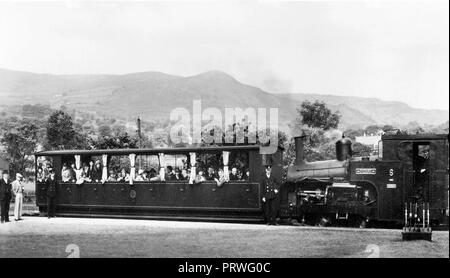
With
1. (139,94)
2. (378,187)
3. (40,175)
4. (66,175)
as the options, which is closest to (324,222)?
(378,187)

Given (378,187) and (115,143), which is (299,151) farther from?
(115,143)

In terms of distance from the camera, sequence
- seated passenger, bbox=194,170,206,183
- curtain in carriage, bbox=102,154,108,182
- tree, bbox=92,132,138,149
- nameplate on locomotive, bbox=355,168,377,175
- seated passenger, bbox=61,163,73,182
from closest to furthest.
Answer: nameplate on locomotive, bbox=355,168,377,175, seated passenger, bbox=194,170,206,183, curtain in carriage, bbox=102,154,108,182, seated passenger, bbox=61,163,73,182, tree, bbox=92,132,138,149

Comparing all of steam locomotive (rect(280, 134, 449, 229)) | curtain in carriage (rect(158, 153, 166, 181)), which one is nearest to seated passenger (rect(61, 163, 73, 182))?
curtain in carriage (rect(158, 153, 166, 181))

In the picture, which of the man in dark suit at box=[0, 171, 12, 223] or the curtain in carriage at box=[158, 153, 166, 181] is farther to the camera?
the curtain in carriage at box=[158, 153, 166, 181]

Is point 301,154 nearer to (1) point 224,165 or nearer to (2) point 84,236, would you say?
(1) point 224,165

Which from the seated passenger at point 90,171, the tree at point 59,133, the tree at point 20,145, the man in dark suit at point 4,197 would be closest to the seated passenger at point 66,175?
the seated passenger at point 90,171

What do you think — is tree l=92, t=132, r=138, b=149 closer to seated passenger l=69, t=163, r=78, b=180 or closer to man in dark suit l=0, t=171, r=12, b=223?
seated passenger l=69, t=163, r=78, b=180
